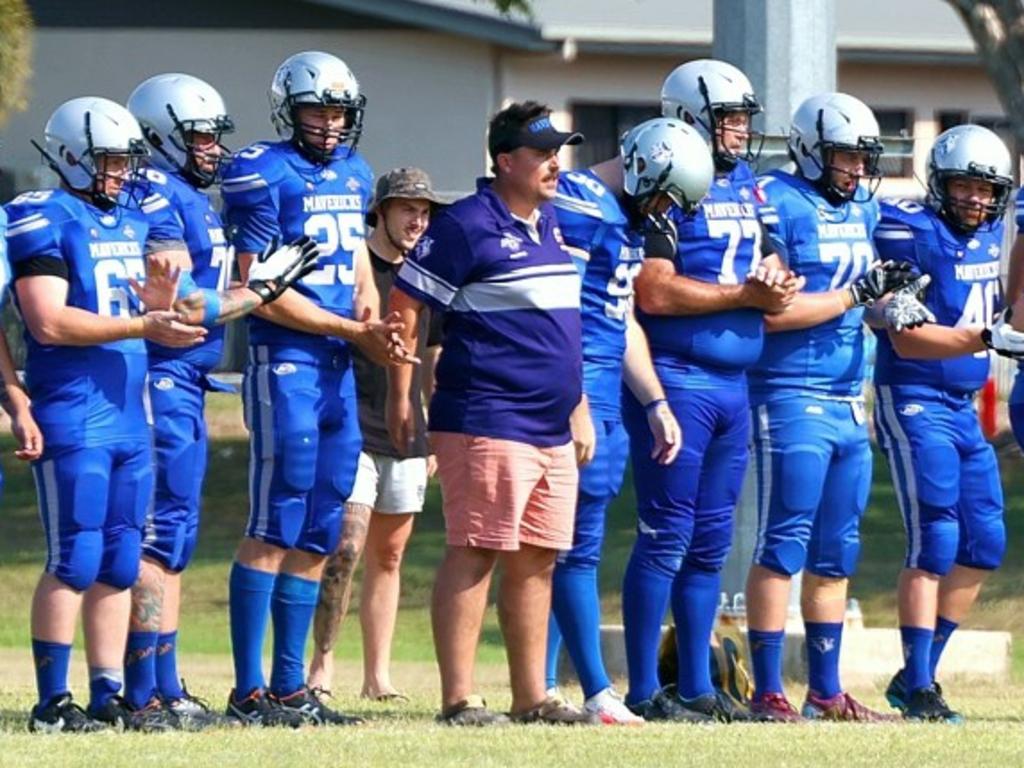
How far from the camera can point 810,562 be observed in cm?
1052

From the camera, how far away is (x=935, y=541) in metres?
10.6

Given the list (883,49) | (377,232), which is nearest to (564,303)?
(377,232)

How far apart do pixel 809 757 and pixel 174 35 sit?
2158 cm

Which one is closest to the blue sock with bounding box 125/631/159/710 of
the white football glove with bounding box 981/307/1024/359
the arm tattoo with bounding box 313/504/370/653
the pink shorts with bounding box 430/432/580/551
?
the pink shorts with bounding box 430/432/580/551

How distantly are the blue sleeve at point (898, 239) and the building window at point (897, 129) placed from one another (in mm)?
17549

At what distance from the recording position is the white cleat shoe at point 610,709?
9656 millimetres

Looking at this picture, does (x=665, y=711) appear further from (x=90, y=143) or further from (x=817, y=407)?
(x=90, y=143)

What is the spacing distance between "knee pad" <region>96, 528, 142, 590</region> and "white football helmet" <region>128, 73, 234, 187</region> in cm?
152

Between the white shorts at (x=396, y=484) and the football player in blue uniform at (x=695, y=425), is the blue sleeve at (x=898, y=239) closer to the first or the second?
the football player in blue uniform at (x=695, y=425)

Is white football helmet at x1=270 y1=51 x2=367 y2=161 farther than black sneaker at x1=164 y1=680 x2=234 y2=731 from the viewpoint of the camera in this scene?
A: Yes

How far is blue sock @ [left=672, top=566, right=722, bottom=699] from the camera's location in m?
10.2

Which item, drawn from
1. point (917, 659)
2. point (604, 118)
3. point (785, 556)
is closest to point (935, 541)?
point (917, 659)

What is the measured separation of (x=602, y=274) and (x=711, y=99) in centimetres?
93

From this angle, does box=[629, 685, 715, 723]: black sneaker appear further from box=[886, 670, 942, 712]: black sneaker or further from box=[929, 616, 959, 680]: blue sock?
box=[929, 616, 959, 680]: blue sock
